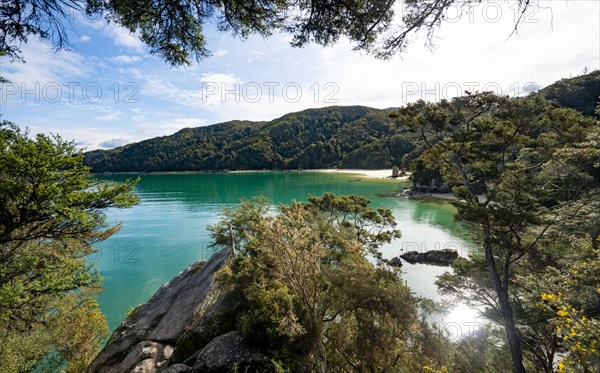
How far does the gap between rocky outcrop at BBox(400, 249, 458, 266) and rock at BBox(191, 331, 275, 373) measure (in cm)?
2516

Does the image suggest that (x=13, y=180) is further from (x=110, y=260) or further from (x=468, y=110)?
(x=110, y=260)

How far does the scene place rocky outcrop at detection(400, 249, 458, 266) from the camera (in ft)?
88.9

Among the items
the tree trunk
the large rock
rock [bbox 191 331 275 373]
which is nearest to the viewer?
A: rock [bbox 191 331 275 373]

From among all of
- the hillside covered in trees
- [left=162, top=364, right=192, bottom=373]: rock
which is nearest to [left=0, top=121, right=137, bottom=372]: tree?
[left=162, top=364, right=192, bottom=373]: rock

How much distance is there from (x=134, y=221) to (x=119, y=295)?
97.7ft

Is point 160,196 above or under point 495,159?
under

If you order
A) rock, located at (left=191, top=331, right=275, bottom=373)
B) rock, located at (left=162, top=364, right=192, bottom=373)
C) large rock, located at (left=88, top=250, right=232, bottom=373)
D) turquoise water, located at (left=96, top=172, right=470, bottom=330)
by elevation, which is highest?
rock, located at (left=191, top=331, right=275, bottom=373)

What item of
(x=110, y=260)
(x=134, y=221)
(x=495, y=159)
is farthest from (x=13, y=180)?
(x=134, y=221)

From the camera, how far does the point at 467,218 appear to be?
36.6 feet

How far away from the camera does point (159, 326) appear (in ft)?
40.2

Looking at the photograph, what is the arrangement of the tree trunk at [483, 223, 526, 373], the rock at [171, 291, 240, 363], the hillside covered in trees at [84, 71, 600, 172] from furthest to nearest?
the hillside covered in trees at [84, 71, 600, 172] → the tree trunk at [483, 223, 526, 373] → the rock at [171, 291, 240, 363]

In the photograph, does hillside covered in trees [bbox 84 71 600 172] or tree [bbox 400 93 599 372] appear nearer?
tree [bbox 400 93 599 372]

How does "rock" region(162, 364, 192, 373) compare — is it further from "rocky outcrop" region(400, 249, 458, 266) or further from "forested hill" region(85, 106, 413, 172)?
"forested hill" region(85, 106, 413, 172)

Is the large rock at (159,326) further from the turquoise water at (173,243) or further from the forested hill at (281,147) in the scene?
the forested hill at (281,147)
